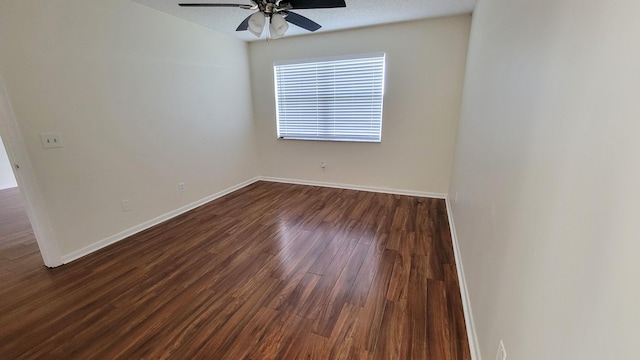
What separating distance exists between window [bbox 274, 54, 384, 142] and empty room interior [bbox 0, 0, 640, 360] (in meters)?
0.03

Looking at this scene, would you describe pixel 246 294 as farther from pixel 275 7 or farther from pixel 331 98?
pixel 331 98

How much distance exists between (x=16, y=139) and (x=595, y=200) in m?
3.35

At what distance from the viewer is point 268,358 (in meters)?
1.47

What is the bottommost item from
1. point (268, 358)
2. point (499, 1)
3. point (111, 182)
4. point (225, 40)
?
point (268, 358)

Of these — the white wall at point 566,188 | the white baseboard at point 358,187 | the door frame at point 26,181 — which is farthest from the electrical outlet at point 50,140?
the white wall at point 566,188

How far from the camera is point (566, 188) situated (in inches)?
26.9

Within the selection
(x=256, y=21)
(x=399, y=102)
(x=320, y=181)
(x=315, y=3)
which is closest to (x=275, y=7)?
(x=256, y=21)

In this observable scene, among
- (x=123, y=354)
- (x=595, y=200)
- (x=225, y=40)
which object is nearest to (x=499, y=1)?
(x=595, y=200)

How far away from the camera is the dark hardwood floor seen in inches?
60.9

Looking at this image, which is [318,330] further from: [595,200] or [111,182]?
[111,182]

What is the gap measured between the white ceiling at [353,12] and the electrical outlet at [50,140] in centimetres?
159

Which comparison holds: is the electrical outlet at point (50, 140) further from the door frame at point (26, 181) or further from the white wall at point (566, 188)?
the white wall at point (566, 188)

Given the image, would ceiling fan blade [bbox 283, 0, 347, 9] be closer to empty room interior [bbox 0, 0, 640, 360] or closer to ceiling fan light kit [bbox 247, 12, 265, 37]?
empty room interior [bbox 0, 0, 640, 360]

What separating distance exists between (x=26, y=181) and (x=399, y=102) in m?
4.04
